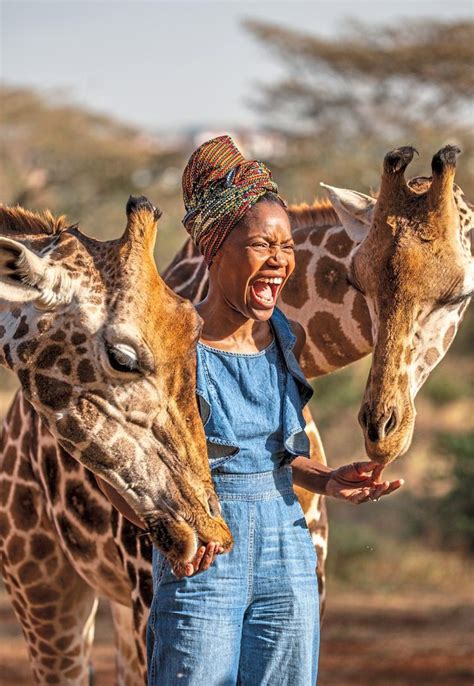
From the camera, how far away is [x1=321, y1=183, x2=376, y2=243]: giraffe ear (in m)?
4.67

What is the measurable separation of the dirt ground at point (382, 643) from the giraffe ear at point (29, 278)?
17.1ft

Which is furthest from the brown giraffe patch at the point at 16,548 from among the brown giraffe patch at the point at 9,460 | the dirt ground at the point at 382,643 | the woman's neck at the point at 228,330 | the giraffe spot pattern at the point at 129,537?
the dirt ground at the point at 382,643

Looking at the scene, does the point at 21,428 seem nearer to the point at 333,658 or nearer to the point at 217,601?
the point at 217,601

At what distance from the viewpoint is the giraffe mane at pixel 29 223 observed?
3.97 meters

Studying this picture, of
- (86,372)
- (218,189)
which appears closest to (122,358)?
(86,372)

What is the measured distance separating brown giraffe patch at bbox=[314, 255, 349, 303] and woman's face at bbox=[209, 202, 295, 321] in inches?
50.3

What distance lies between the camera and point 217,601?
3.53 meters

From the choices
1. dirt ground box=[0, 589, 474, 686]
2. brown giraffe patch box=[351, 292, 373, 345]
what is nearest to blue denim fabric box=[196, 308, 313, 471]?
brown giraffe patch box=[351, 292, 373, 345]

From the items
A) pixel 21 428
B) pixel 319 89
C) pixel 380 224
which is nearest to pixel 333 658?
pixel 21 428

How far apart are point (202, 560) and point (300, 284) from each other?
1943 millimetres

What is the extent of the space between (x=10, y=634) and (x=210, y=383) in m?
7.12

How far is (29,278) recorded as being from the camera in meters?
3.67

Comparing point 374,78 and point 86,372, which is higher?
point 374,78

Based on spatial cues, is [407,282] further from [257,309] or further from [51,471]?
[51,471]
